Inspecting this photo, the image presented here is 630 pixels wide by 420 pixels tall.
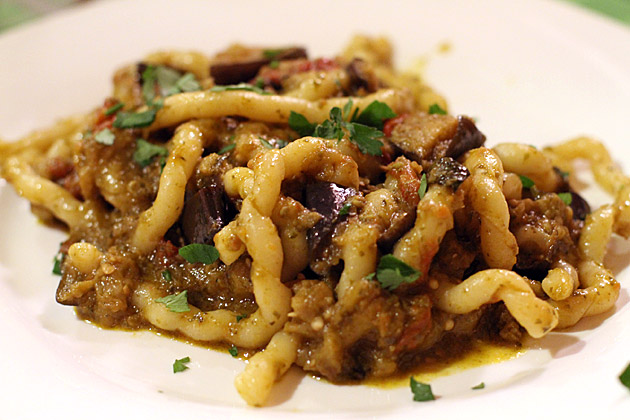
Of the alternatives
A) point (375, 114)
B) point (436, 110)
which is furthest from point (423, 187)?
point (436, 110)

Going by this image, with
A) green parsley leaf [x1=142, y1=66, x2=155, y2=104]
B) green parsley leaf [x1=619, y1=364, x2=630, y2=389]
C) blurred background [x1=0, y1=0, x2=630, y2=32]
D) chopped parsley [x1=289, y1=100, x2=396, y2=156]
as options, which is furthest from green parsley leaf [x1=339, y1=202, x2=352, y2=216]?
blurred background [x1=0, y1=0, x2=630, y2=32]

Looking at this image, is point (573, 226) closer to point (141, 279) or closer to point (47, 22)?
point (141, 279)

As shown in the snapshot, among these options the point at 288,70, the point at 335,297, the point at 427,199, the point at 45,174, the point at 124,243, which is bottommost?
the point at 45,174

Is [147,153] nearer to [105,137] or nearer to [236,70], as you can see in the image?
[105,137]

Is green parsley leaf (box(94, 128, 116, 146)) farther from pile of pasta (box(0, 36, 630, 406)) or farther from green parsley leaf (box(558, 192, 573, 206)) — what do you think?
green parsley leaf (box(558, 192, 573, 206))

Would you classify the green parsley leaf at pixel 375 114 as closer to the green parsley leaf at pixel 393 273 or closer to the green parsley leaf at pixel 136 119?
the green parsley leaf at pixel 393 273

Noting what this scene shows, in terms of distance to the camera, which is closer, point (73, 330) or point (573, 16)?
point (73, 330)

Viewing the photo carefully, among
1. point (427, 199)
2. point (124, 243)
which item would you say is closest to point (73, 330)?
point (124, 243)
